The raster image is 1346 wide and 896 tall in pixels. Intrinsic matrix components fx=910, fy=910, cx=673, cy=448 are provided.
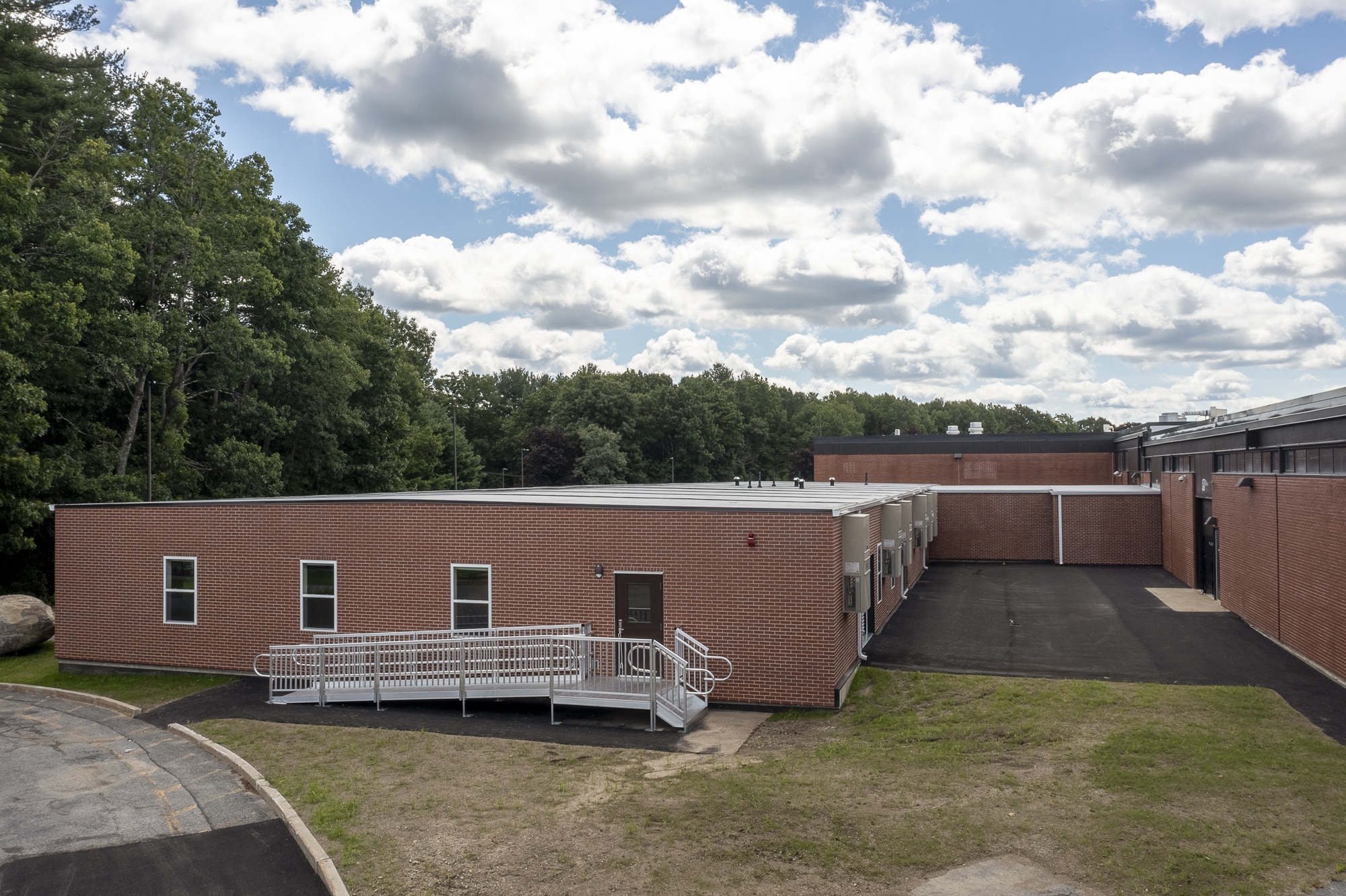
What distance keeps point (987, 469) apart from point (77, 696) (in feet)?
154

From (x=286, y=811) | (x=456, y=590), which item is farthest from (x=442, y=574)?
(x=286, y=811)

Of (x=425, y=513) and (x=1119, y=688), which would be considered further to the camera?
(x=425, y=513)

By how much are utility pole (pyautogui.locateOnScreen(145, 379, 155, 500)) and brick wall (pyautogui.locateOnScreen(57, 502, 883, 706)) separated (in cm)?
1231

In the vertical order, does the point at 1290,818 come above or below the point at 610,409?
below

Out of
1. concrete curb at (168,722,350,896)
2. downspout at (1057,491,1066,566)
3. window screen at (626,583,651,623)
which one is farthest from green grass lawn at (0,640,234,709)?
downspout at (1057,491,1066,566)

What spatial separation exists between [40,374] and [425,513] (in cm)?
2028

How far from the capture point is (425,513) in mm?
16922

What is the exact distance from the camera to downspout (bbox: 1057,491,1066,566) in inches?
1387

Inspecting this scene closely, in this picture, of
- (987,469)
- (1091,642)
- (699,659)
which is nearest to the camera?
(699,659)

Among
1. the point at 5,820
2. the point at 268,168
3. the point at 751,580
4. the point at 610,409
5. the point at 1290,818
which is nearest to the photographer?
the point at 1290,818

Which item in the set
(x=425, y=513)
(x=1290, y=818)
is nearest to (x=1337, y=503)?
(x=1290, y=818)

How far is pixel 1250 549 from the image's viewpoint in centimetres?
2109

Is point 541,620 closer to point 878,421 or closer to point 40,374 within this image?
point 40,374

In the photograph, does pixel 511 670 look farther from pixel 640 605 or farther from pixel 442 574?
pixel 442 574
